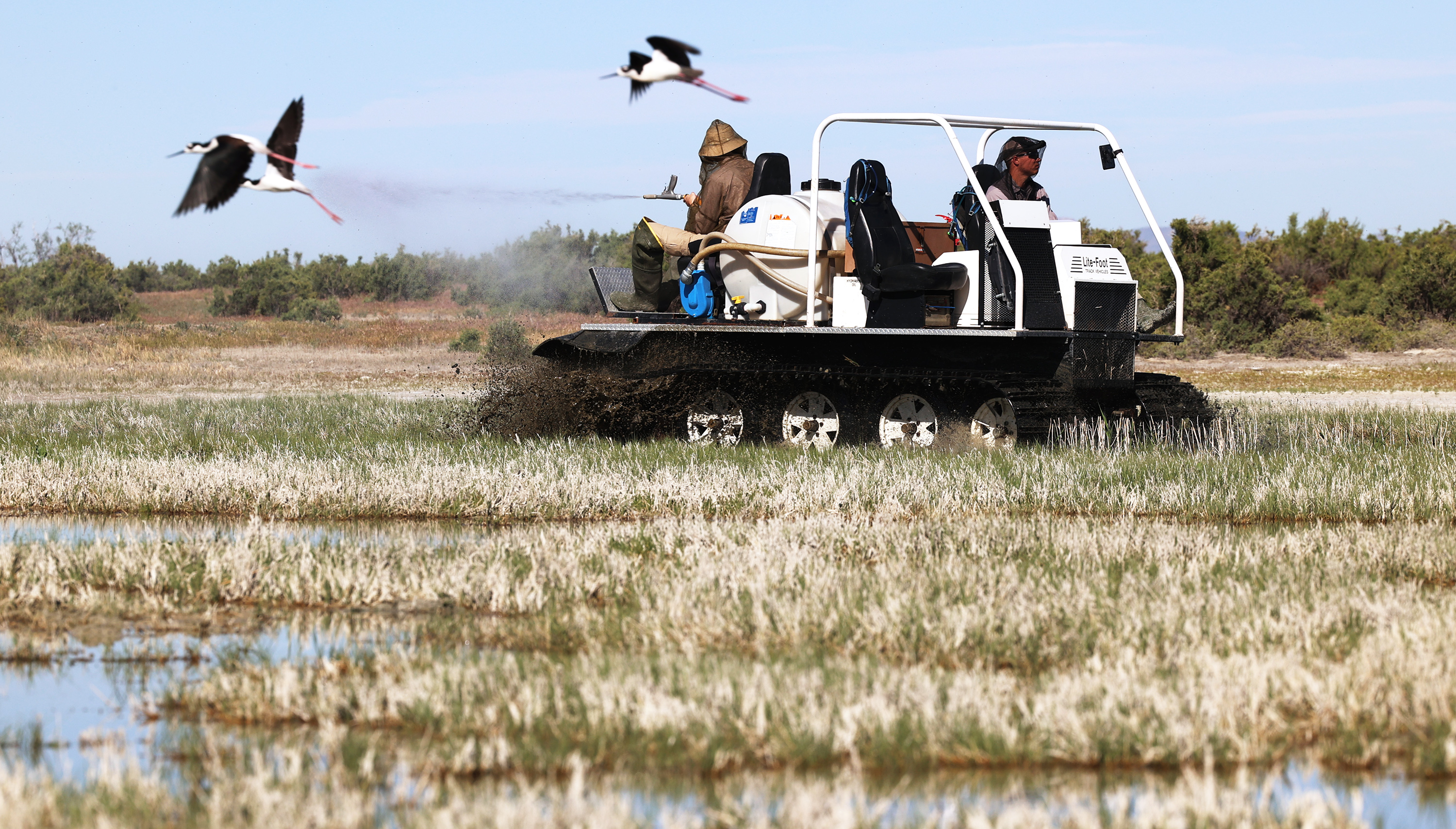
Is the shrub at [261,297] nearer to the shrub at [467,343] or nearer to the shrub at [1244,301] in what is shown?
the shrub at [467,343]

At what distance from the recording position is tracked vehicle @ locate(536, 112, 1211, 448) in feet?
40.2

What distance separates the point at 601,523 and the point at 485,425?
6410 mm

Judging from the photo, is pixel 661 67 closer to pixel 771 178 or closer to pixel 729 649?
pixel 729 649

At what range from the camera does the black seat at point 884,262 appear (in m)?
12.4

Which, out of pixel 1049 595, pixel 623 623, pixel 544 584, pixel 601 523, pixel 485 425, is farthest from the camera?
pixel 485 425

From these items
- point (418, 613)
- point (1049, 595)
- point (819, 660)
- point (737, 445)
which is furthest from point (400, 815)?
point (737, 445)

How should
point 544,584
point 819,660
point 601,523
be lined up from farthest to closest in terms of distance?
1. point 601,523
2. point 544,584
3. point 819,660

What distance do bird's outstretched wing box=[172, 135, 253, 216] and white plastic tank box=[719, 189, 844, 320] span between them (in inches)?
276

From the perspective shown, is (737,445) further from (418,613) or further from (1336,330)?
(1336,330)

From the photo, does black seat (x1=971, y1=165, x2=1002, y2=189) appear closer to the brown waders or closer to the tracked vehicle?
the tracked vehicle

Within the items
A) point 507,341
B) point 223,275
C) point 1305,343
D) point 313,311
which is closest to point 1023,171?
point 507,341

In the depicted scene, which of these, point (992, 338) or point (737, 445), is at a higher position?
point (992, 338)

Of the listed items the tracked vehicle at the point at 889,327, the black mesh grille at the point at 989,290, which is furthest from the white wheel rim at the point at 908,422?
the black mesh grille at the point at 989,290

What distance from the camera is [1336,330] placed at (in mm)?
39531
